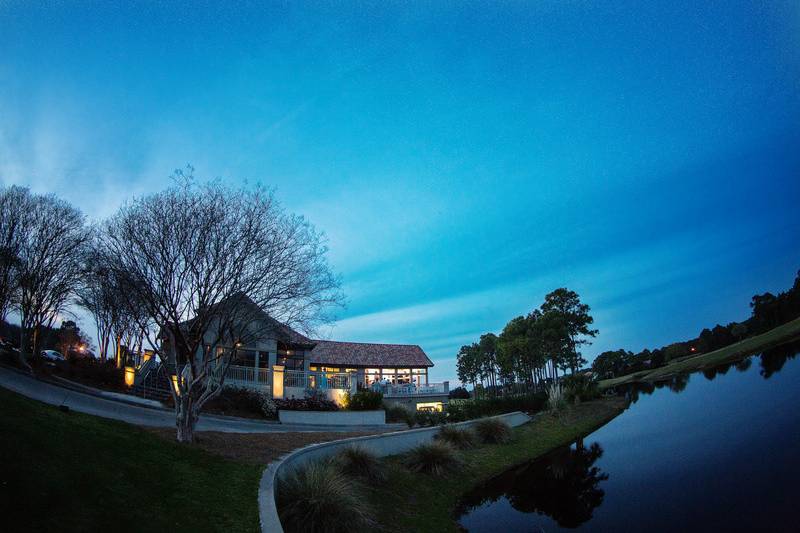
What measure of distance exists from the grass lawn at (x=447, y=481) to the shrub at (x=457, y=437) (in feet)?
1.33

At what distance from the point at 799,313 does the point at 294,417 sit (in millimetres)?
29835

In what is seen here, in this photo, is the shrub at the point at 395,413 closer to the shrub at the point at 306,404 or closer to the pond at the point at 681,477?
the shrub at the point at 306,404

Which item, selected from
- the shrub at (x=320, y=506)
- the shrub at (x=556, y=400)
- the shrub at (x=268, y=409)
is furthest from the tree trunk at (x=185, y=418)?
the shrub at (x=556, y=400)

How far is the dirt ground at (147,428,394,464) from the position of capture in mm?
10570

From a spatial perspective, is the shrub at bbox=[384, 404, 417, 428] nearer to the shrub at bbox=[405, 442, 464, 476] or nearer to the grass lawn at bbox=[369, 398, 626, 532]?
the grass lawn at bbox=[369, 398, 626, 532]

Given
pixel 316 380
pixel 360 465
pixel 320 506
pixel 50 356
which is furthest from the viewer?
pixel 50 356

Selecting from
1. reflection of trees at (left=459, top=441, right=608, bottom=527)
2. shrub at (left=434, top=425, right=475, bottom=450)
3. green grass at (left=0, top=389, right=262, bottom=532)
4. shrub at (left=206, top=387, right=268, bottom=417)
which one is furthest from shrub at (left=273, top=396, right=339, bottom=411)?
green grass at (left=0, top=389, right=262, bottom=532)

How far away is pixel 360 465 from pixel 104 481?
21.3 ft

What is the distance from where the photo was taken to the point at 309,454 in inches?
455

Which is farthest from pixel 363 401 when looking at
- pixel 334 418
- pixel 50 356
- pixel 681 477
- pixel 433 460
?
pixel 50 356

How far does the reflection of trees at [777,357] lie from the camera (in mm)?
15980

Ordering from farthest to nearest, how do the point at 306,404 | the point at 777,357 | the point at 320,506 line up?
the point at 306,404 → the point at 777,357 → the point at 320,506

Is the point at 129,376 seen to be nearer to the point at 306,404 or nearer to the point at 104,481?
the point at 306,404

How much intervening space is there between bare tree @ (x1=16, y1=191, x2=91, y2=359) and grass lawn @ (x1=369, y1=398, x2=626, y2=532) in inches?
855
